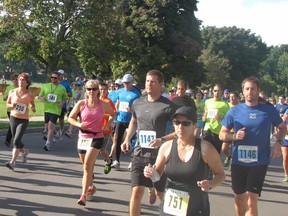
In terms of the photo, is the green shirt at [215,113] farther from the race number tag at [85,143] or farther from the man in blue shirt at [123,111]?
the race number tag at [85,143]

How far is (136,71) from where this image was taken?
4181 cm

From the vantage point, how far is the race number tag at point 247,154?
5543mm

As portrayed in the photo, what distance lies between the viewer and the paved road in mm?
6664

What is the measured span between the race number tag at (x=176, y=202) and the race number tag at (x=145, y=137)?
6.14 feet

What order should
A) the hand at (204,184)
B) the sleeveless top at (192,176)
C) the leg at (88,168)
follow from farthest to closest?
the leg at (88,168)
the sleeveless top at (192,176)
the hand at (204,184)

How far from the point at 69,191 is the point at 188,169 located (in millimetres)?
4465

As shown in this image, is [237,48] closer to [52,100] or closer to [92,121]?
[52,100]

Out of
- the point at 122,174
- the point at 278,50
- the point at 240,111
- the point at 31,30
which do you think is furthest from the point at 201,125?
the point at 278,50

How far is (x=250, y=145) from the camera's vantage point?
565 centimetres

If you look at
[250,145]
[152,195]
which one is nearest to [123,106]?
[152,195]

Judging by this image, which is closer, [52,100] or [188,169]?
[188,169]

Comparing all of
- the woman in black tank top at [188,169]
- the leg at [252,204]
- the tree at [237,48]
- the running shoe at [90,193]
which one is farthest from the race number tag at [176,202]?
the tree at [237,48]

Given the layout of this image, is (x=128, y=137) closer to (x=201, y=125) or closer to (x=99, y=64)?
(x=201, y=125)

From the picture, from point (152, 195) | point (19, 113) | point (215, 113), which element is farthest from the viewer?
point (215, 113)
